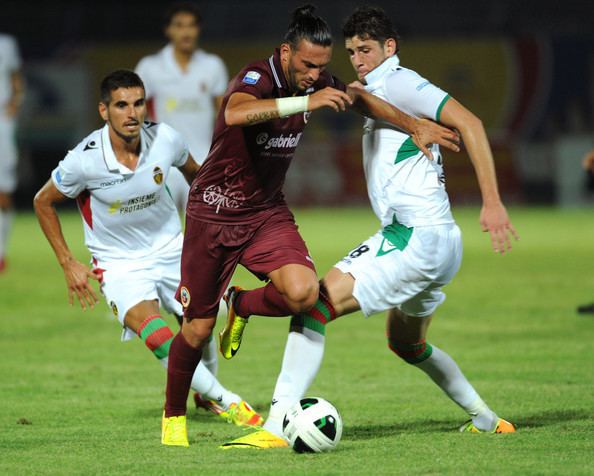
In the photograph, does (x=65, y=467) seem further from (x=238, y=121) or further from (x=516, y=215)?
(x=516, y=215)

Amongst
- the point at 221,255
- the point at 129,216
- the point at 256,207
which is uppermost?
the point at 256,207

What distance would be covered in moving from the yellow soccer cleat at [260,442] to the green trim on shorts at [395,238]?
1.02m

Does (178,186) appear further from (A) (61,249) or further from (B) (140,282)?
(A) (61,249)

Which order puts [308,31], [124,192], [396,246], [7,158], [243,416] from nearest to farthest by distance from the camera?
1. [308,31]
2. [396,246]
3. [243,416]
4. [124,192]
5. [7,158]

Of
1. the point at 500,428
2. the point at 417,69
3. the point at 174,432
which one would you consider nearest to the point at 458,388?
the point at 500,428

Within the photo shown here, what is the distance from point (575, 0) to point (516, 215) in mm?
7887

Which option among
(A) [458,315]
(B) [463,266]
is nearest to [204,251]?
(A) [458,315]

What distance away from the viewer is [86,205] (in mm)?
6777

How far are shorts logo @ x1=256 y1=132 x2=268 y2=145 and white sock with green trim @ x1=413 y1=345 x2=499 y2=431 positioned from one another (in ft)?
4.64

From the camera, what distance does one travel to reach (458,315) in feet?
35.5

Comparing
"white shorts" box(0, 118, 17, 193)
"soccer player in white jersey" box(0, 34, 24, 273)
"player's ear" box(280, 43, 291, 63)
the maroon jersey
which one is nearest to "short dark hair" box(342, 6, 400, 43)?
the maroon jersey

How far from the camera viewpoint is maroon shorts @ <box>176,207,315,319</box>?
18.7 feet

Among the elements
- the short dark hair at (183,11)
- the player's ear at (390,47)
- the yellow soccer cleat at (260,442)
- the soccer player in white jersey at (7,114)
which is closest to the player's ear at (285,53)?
the player's ear at (390,47)

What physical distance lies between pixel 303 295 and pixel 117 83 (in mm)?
1886
